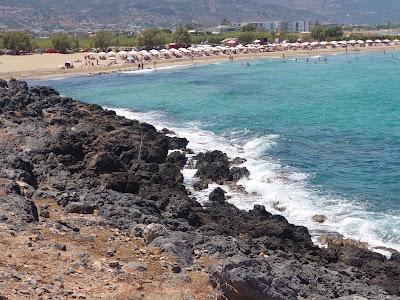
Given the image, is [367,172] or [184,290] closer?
[184,290]

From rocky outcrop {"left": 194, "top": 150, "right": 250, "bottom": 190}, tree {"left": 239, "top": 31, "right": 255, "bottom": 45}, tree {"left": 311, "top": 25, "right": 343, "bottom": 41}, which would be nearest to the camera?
rocky outcrop {"left": 194, "top": 150, "right": 250, "bottom": 190}

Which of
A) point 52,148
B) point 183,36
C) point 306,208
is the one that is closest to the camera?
point 306,208

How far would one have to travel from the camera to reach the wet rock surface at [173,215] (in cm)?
1656

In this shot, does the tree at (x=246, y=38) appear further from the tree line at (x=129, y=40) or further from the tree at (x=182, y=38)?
the tree at (x=182, y=38)

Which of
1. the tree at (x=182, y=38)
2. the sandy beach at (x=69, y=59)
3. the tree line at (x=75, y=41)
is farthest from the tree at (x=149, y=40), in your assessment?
the sandy beach at (x=69, y=59)

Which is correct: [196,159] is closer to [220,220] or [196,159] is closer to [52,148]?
[52,148]

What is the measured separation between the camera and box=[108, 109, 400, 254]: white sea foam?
80.9 ft

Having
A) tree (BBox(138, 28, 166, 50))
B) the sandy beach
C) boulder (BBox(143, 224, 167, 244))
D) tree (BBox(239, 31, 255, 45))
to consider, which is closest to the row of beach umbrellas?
the sandy beach

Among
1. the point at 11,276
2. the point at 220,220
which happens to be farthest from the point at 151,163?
the point at 11,276

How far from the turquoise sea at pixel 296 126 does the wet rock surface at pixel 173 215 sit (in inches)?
107

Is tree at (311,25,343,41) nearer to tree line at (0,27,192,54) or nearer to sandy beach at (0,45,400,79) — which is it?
sandy beach at (0,45,400,79)

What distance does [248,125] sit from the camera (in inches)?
1913

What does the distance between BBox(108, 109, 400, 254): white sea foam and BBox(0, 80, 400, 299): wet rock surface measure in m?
1.44

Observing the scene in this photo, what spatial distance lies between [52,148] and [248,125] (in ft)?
73.9
